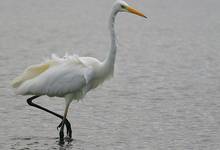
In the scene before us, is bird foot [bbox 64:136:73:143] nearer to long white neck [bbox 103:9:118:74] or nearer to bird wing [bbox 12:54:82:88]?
bird wing [bbox 12:54:82:88]

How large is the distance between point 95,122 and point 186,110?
85.3 inches

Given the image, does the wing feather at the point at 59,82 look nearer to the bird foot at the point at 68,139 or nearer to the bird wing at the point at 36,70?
the bird wing at the point at 36,70

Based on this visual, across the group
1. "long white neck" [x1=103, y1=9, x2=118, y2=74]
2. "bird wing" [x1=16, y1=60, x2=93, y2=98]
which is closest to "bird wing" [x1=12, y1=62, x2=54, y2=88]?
"bird wing" [x1=16, y1=60, x2=93, y2=98]

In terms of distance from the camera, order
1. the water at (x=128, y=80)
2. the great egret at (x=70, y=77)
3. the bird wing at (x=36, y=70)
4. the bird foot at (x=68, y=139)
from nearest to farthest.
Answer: the great egret at (x=70, y=77) → the bird wing at (x=36, y=70) → the bird foot at (x=68, y=139) → the water at (x=128, y=80)

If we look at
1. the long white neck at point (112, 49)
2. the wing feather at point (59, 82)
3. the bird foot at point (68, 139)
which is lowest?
the bird foot at point (68, 139)

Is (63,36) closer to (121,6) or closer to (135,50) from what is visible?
(135,50)

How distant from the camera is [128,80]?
15609mm

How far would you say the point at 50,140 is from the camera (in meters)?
10.3

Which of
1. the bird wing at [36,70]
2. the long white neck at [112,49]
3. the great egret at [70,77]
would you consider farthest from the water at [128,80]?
the long white neck at [112,49]

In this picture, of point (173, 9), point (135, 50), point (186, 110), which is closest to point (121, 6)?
point (186, 110)

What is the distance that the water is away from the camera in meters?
10.7

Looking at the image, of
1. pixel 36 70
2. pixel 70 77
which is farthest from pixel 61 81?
pixel 36 70

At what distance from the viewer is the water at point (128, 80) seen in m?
10.7

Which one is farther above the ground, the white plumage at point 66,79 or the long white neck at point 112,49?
the long white neck at point 112,49
